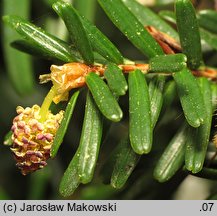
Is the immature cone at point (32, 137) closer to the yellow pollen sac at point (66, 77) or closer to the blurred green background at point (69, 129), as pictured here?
the yellow pollen sac at point (66, 77)

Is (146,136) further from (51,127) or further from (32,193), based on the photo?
(32,193)

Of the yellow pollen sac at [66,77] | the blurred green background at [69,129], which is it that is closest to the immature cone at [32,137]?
the yellow pollen sac at [66,77]

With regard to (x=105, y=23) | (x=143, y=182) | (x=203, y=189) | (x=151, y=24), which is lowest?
(x=203, y=189)

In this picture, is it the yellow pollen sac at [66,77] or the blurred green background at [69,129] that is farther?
the blurred green background at [69,129]

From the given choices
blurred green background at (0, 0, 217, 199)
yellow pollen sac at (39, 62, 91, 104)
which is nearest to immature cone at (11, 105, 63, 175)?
yellow pollen sac at (39, 62, 91, 104)

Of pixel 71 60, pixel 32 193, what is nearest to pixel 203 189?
pixel 32 193

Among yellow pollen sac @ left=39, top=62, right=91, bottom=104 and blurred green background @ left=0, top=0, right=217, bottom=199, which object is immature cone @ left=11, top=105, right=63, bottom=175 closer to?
yellow pollen sac @ left=39, top=62, right=91, bottom=104

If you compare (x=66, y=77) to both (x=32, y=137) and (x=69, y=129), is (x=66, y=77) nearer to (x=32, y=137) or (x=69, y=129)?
(x=32, y=137)
